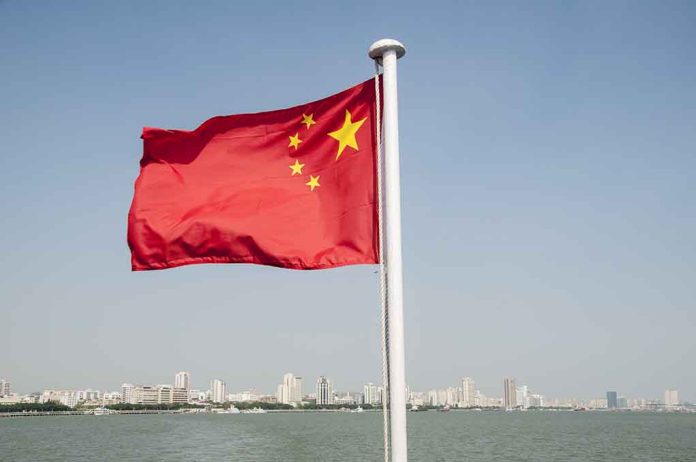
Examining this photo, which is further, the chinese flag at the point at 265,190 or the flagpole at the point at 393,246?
the chinese flag at the point at 265,190

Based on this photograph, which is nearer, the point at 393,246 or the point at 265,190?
the point at 393,246

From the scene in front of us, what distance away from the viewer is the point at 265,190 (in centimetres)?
602

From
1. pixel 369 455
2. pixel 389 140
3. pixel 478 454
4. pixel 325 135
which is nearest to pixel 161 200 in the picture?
pixel 325 135

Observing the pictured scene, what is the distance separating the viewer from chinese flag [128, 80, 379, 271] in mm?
5547

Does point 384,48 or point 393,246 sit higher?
point 384,48

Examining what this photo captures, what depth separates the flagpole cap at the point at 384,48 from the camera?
504 cm

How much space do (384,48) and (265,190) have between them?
5.76 ft

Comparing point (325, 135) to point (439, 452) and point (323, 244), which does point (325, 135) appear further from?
point (439, 452)

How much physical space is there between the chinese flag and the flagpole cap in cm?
35

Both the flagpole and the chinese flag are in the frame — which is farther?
the chinese flag

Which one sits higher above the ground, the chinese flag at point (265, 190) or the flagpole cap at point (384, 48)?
the flagpole cap at point (384, 48)

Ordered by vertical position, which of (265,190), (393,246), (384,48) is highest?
(384,48)

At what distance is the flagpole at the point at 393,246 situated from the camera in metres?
4.48

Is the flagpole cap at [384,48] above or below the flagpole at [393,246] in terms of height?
above
